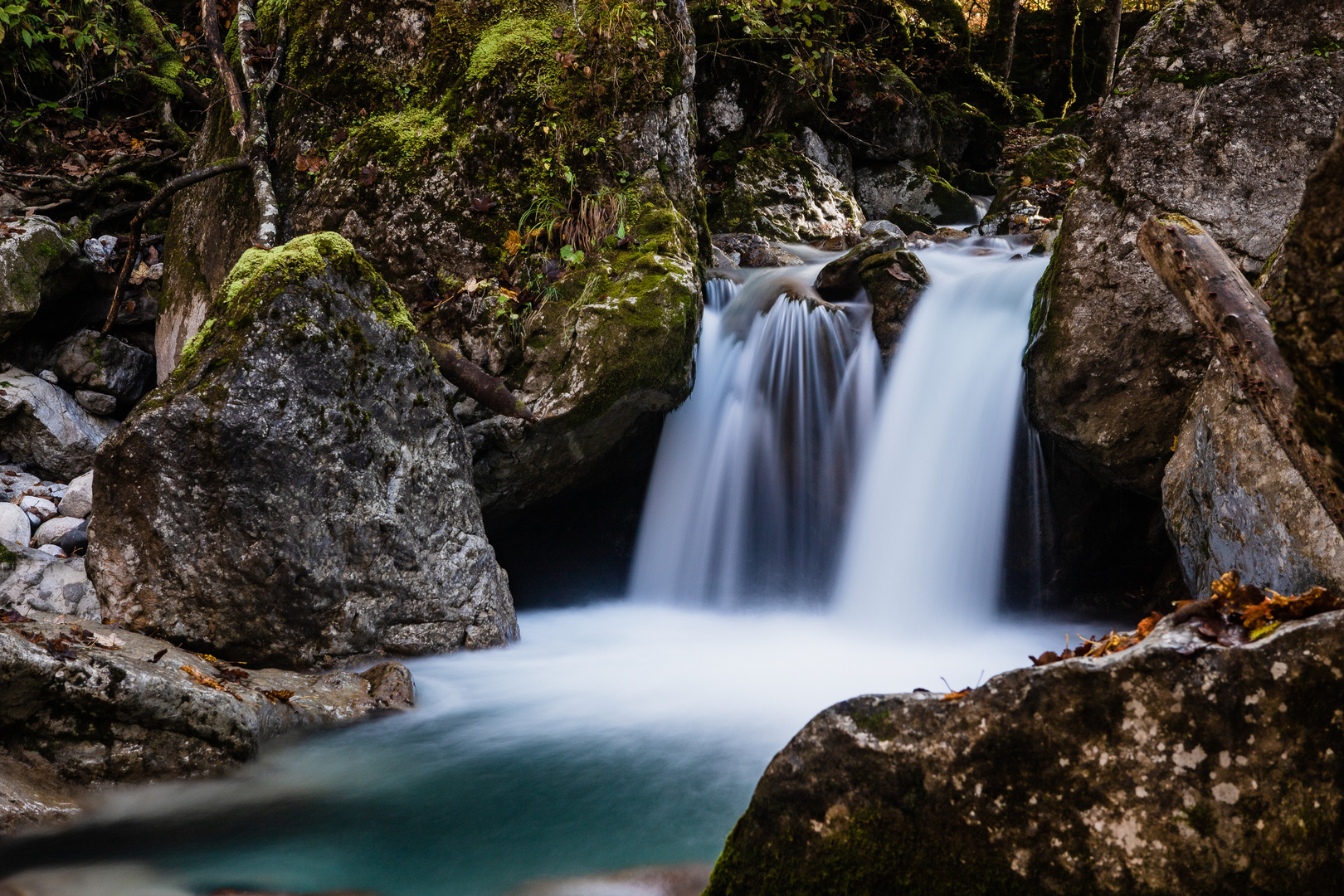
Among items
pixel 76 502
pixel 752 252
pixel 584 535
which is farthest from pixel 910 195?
pixel 76 502

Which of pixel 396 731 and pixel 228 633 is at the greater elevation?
pixel 228 633

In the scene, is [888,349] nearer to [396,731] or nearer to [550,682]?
[550,682]

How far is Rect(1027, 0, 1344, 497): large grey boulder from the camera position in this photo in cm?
456

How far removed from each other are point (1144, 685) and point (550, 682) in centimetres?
363

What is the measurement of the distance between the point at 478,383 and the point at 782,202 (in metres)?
5.98

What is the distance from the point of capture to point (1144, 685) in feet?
5.87

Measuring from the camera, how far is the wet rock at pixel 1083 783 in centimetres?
168

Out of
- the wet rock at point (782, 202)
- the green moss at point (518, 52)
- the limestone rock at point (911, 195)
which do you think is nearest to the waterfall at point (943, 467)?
the green moss at point (518, 52)

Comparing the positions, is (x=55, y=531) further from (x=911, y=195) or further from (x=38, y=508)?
(x=911, y=195)

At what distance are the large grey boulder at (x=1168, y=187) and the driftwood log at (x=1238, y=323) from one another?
263 centimetres

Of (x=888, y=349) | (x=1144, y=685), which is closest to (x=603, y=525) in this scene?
(x=888, y=349)

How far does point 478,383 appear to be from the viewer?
562 cm

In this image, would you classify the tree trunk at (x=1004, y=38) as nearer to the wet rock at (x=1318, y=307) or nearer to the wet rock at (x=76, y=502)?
the wet rock at (x=76, y=502)

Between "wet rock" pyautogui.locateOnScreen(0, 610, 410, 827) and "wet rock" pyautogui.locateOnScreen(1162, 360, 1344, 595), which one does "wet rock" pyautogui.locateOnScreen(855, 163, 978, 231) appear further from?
"wet rock" pyautogui.locateOnScreen(0, 610, 410, 827)
